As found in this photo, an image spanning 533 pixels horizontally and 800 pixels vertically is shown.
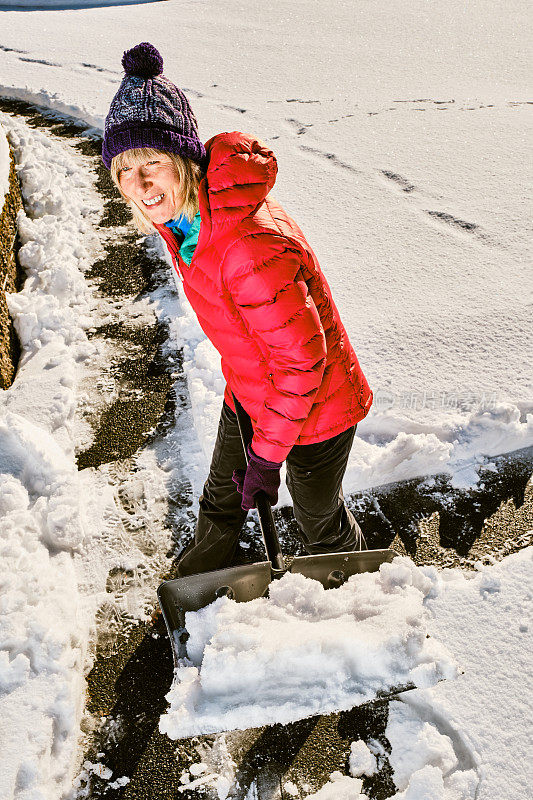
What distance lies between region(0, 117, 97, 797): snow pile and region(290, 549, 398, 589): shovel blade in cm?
86

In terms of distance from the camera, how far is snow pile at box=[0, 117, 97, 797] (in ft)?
5.39

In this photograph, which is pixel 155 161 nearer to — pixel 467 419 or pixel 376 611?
pixel 376 611

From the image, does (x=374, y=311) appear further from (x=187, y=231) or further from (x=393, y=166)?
(x=393, y=166)

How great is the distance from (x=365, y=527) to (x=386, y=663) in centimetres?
91

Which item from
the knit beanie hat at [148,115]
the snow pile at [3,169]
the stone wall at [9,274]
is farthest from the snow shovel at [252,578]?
the snow pile at [3,169]

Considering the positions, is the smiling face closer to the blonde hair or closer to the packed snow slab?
the blonde hair

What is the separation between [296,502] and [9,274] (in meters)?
2.67

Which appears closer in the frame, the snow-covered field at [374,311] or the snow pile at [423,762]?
the snow pile at [423,762]

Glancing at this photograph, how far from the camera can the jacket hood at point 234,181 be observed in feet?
4.08

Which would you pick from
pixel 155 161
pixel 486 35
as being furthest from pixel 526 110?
pixel 155 161

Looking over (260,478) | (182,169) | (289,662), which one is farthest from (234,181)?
(289,662)

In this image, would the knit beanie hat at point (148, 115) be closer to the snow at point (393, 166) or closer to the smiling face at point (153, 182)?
the smiling face at point (153, 182)

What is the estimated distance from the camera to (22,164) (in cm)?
487

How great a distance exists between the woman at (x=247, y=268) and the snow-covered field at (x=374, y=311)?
0.69 m
